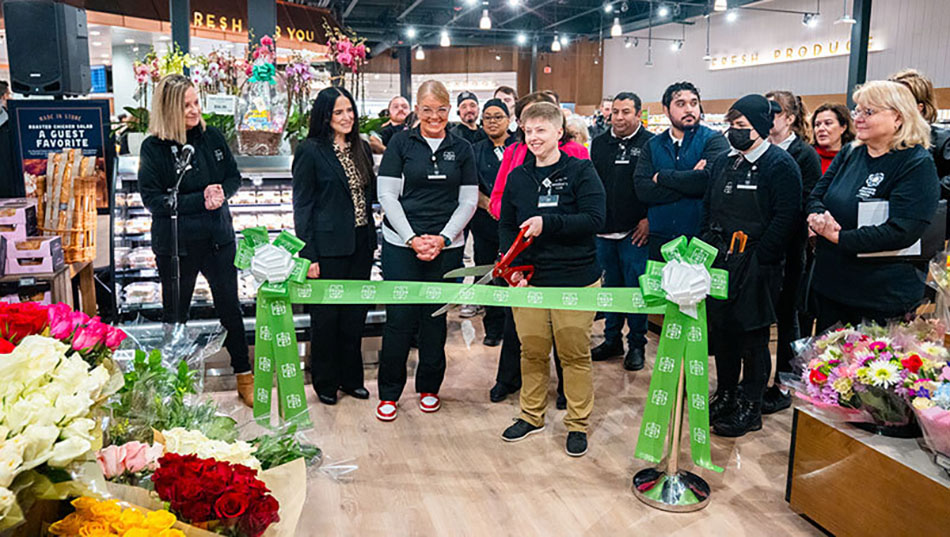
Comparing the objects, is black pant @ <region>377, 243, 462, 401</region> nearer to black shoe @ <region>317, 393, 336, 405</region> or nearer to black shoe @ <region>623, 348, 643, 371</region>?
black shoe @ <region>317, 393, 336, 405</region>

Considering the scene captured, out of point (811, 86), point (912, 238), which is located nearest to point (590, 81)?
point (811, 86)

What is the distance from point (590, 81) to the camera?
2255cm

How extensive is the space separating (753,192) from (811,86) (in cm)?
1305

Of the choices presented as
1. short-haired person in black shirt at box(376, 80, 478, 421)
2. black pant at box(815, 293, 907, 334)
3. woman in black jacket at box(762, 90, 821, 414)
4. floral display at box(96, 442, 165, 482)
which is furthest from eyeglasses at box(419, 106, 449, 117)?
floral display at box(96, 442, 165, 482)

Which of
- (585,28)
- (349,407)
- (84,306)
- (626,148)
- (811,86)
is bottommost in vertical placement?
(349,407)

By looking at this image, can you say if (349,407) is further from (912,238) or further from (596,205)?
(912,238)

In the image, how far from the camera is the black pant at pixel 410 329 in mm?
3635

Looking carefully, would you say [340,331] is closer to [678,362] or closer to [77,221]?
[77,221]

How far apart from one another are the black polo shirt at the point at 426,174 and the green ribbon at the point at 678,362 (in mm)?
1182

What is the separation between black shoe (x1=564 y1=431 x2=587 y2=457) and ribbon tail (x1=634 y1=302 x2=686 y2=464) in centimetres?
41

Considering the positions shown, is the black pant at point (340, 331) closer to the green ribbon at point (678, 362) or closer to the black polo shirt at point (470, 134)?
the green ribbon at point (678, 362)

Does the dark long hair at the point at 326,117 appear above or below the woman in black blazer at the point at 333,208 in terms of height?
above

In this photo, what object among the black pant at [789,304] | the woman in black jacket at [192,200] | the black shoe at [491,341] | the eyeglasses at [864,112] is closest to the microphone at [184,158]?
the woman in black jacket at [192,200]

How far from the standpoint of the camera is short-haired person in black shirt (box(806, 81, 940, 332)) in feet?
9.21
